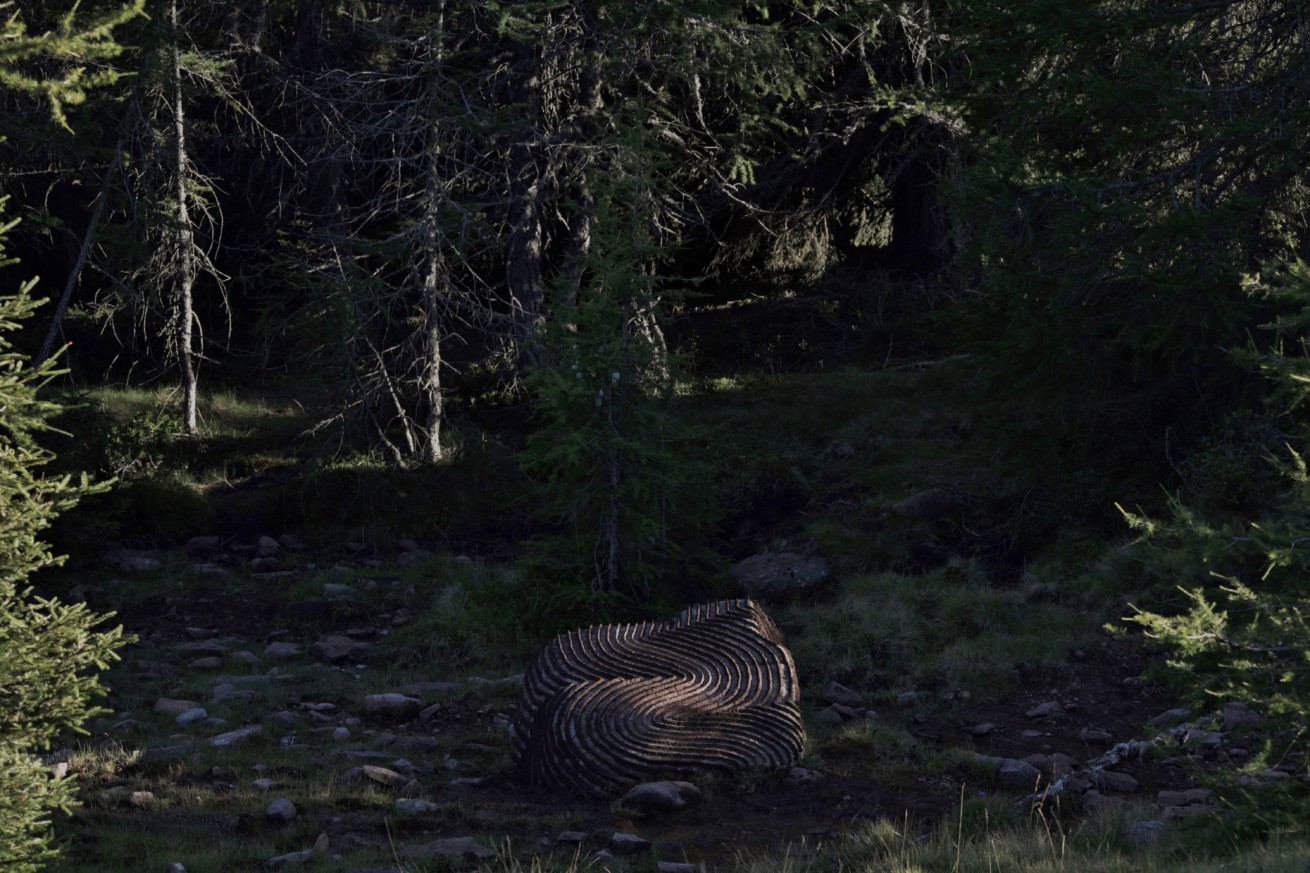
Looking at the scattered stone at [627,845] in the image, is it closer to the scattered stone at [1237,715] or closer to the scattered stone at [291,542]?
the scattered stone at [1237,715]

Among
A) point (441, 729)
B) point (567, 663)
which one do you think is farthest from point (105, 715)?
point (567, 663)

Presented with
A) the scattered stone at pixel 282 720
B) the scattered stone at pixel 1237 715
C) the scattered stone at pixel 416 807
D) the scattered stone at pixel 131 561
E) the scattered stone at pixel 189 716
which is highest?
the scattered stone at pixel 1237 715

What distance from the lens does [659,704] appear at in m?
8.41

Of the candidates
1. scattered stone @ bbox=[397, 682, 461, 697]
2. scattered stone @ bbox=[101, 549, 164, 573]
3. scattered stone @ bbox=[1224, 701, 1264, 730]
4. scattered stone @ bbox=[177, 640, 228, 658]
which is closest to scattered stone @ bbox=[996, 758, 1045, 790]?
scattered stone @ bbox=[1224, 701, 1264, 730]

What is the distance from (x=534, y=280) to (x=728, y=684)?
29.5 feet

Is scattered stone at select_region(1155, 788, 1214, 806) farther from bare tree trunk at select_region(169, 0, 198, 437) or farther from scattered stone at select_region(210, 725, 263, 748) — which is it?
bare tree trunk at select_region(169, 0, 198, 437)

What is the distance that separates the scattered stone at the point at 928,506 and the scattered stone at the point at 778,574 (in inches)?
44.3

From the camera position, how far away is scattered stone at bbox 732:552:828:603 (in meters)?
12.7

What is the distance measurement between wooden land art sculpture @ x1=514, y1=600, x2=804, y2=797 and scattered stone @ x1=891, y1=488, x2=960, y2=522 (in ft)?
14.7

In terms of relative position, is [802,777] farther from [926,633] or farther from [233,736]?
[233,736]

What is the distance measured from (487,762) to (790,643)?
133 inches

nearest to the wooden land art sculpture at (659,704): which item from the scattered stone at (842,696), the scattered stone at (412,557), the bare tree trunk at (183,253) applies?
the scattered stone at (842,696)

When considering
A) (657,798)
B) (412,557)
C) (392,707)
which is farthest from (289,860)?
(412,557)

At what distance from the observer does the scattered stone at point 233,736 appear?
901 centimetres
